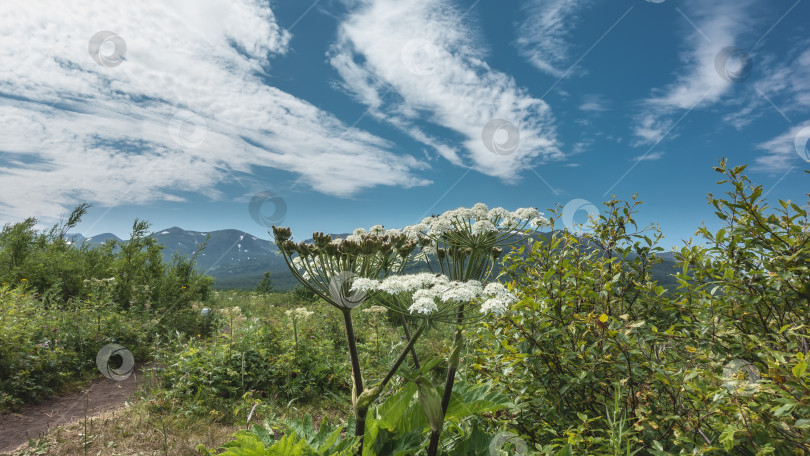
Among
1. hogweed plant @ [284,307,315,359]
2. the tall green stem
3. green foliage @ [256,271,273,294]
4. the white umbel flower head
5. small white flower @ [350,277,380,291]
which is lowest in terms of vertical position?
the tall green stem

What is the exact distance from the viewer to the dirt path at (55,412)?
511cm

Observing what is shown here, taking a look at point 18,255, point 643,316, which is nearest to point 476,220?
point 643,316

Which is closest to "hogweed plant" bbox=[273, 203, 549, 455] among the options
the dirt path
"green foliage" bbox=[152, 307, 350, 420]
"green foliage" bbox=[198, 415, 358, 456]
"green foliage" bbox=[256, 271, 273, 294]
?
"green foliage" bbox=[198, 415, 358, 456]

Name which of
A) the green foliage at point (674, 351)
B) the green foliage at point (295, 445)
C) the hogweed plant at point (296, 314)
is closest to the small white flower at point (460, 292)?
the green foliage at point (674, 351)

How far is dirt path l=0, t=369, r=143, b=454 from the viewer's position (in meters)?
5.11

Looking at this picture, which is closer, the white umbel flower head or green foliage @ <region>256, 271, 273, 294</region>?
the white umbel flower head

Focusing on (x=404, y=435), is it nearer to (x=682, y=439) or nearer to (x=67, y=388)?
(x=682, y=439)

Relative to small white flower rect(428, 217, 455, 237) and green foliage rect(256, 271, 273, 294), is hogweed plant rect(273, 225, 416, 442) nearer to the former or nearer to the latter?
small white flower rect(428, 217, 455, 237)

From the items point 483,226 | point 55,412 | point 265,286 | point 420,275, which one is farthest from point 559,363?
point 265,286

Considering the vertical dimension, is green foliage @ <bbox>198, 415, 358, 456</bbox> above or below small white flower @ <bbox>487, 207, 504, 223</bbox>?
below

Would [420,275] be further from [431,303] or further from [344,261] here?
[344,261]

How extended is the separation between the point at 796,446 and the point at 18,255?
61.4 ft

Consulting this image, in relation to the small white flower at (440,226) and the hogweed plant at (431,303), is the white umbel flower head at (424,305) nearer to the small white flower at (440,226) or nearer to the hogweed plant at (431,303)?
the hogweed plant at (431,303)

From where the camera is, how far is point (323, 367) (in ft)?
20.6
